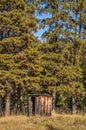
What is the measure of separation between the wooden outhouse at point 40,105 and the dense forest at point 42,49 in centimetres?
217

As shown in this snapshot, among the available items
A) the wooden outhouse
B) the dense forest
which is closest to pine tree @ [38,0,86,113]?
the dense forest

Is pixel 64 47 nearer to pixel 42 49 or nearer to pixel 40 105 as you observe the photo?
pixel 42 49

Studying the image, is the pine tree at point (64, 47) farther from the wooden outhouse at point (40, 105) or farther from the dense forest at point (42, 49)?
the wooden outhouse at point (40, 105)

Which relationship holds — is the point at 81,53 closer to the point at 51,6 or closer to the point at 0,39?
the point at 51,6

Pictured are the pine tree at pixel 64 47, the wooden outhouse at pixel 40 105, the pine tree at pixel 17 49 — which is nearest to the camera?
the wooden outhouse at pixel 40 105

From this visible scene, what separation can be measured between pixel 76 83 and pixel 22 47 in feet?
24.6

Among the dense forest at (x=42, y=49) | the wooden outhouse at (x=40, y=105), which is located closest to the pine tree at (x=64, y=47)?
the dense forest at (x=42, y=49)

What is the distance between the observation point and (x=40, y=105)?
1204 inches

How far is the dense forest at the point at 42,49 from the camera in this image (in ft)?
108

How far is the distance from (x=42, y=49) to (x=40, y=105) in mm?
9085

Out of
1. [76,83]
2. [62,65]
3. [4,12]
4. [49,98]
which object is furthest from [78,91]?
[4,12]

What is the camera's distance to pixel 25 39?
34.4 m

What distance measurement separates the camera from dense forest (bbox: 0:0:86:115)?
33.0 metres

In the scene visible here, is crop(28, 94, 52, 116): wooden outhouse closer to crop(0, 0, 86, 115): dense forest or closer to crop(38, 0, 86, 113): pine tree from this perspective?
crop(0, 0, 86, 115): dense forest
